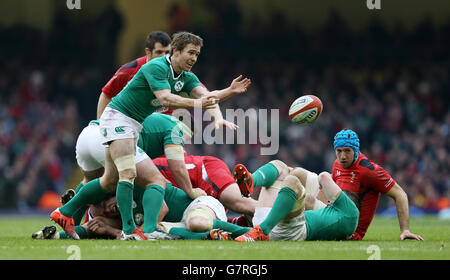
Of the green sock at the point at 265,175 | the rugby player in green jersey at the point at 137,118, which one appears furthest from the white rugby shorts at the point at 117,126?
the green sock at the point at 265,175

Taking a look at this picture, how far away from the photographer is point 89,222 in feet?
22.4

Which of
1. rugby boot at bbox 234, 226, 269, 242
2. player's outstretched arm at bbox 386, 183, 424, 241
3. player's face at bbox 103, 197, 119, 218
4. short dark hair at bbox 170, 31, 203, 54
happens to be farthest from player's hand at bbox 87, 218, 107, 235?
player's outstretched arm at bbox 386, 183, 424, 241

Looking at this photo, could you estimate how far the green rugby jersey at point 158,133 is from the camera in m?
7.32

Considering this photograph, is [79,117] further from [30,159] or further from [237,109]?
[237,109]

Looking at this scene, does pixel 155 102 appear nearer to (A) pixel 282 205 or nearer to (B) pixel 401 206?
(A) pixel 282 205

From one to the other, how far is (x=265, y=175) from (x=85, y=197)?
1729mm

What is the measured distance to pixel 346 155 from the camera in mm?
6855

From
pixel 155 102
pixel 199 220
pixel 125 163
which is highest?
pixel 155 102

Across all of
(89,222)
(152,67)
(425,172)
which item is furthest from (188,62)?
(425,172)

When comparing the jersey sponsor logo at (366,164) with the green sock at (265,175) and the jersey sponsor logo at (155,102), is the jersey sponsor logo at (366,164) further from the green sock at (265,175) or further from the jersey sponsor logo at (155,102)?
the jersey sponsor logo at (155,102)

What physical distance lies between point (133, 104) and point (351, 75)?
13428 millimetres

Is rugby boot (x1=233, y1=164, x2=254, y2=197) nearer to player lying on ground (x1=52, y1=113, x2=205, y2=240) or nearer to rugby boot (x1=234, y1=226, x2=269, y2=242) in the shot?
rugby boot (x1=234, y1=226, x2=269, y2=242)

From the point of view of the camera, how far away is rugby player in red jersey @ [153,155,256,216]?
23.6 ft

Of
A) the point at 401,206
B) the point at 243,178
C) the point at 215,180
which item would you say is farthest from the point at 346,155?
the point at 215,180
